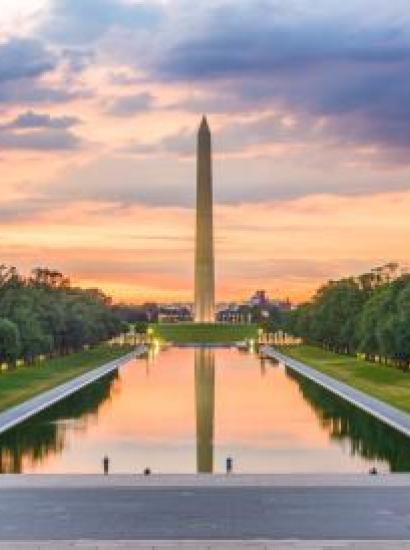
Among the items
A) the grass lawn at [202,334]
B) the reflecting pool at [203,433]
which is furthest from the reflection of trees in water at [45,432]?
the grass lawn at [202,334]

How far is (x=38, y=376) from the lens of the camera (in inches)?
3125

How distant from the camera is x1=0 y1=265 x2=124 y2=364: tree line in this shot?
85062mm

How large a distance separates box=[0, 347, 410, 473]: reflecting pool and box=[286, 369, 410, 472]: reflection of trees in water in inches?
1.7

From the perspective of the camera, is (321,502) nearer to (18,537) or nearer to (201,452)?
(18,537)

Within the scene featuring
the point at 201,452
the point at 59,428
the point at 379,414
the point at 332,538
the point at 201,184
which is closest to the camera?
the point at 332,538

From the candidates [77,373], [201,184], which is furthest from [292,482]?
[201,184]

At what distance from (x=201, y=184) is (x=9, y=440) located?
353ft

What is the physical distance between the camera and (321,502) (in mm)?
28719

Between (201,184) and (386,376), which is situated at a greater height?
(201,184)

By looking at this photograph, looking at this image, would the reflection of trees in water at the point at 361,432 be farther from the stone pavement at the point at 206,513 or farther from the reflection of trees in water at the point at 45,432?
the reflection of trees in water at the point at 45,432

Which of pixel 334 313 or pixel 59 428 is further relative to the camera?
pixel 334 313

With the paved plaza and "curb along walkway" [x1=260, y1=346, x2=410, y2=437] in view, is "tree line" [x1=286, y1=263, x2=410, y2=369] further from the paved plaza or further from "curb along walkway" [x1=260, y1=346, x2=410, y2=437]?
the paved plaza

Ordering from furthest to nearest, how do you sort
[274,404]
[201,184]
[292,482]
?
[201,184]
[274,404]
[292,482]
